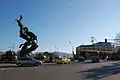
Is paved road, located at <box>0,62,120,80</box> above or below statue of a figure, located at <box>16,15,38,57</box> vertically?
below

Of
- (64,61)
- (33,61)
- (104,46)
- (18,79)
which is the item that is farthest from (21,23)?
(104,46)

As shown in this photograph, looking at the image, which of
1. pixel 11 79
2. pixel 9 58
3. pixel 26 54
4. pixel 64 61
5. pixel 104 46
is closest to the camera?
pixel 11 79

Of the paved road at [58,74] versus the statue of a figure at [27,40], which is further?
the statue of a figure at [27,40]

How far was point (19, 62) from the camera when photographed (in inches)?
1693

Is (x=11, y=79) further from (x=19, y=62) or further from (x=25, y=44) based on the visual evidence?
(x=25, y=44)

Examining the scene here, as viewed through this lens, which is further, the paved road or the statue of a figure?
the statue of a figure

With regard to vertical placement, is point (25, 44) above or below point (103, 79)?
above

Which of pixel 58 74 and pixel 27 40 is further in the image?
pixel 27 40

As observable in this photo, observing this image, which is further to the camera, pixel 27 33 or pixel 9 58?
pixel 9 58


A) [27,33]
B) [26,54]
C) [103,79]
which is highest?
[27,33]

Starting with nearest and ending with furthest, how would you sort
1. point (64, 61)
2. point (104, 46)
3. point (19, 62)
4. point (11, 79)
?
point (11, 79), point (19, 62), point (64, 61), point (104, 46)

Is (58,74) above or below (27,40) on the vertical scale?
below

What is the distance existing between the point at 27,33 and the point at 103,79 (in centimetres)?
4126

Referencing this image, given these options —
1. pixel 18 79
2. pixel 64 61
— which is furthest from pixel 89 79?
pixel 64 61
